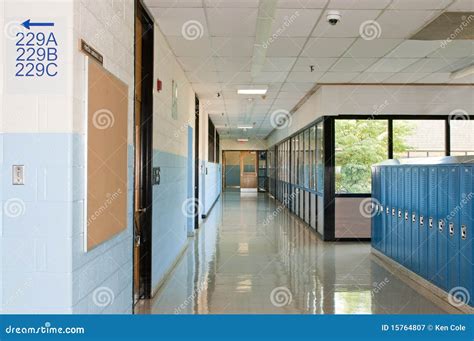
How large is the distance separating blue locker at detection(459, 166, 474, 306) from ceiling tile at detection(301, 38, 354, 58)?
2.25 metres

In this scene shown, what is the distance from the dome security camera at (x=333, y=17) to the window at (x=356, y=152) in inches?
147

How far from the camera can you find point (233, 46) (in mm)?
5621

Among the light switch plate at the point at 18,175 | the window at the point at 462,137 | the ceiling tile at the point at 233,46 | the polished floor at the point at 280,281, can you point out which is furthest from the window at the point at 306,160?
the light switch plate at the point at 18,175

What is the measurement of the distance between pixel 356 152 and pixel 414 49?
2759mm

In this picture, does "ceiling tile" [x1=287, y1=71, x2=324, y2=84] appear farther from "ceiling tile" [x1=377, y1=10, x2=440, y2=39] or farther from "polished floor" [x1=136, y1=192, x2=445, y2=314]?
"polished floor" [x1=136, y1=192, x2=445, y2=314]

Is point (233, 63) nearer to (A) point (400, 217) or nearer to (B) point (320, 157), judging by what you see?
(B) point (320, 157)

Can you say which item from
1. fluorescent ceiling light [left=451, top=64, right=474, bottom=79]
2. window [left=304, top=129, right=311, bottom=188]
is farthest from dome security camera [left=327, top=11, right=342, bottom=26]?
window [left=304, top=129, right=311, bottom=188]

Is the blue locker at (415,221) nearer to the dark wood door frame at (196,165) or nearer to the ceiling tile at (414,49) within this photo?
the ceiling tile at (414,49)

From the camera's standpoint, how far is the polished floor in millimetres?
4207

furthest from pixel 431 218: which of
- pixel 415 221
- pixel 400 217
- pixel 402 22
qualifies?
pixel 402 22

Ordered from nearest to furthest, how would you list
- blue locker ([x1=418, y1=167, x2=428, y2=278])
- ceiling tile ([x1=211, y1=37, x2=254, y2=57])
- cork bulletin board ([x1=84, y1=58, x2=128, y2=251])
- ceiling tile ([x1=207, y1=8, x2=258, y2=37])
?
1. cork bulletin board ([x1=84, y1=58, x2=128, y2=251])
2. ceiling tile ([x1=207, y1=8, x2=258, y2=37])
3. blue locker ([x1=418, y1=167, x2=428, y2=278])
4. ceiling tile ([x1=211, y1=37, x2=254, y2=57])

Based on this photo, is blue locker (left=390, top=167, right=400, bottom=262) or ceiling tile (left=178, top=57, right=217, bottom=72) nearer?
blue locker (left=390, top=167, right=400, bottom=262)

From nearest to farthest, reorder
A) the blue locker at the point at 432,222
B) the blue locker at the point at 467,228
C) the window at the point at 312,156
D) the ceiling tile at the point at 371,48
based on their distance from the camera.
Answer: the blue locker at the point at 467,228 → the blue locker at the point at 432,222 → the ceiling tile at the point at 371,48 → the window at the point at 312,156

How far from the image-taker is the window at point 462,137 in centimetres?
823
